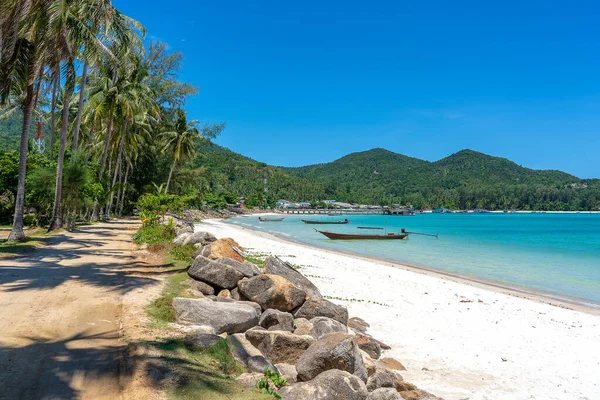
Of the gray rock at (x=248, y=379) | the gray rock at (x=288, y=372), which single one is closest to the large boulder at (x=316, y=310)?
the gray rock at (x=288, y=372)

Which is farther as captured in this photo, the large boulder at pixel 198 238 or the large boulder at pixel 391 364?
the large boulder at pixel 198 238

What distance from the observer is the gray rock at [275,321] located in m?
7.52

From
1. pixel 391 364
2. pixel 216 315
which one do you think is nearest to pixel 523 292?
pixel 391 364

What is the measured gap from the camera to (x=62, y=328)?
5992mm

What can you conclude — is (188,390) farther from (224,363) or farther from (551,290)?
(551,290)

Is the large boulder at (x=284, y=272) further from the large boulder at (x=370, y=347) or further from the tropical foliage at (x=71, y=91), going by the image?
the tropical foliage at (x=71, y=91)

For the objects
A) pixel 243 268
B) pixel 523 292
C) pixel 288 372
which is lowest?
pixel 523 292

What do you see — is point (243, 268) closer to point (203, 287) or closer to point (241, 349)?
point (203, 287)

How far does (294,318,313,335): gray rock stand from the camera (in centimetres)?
782

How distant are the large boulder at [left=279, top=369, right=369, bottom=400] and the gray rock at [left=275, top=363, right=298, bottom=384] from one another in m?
0.89

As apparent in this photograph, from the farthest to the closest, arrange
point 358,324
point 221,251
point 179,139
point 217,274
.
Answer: point 179,139
point 221,251
point 358,324
point 217,274

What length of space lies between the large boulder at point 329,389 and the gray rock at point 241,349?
3.24 ft

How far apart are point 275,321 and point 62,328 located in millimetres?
3446

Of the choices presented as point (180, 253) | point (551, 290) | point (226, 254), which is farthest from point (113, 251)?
point (551, 290)
